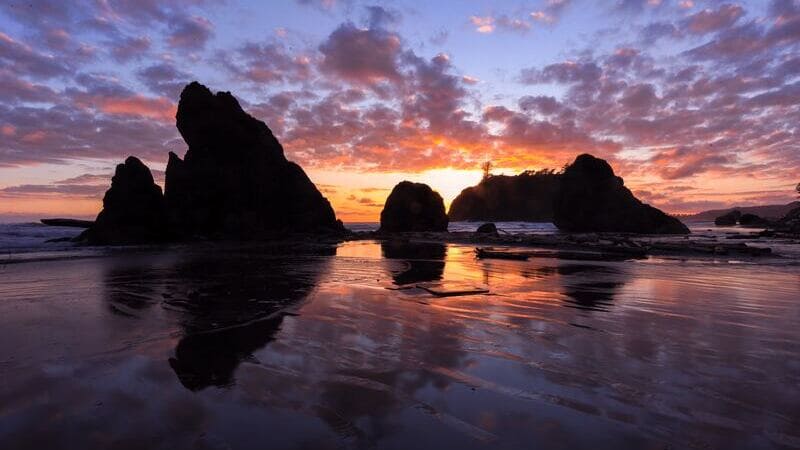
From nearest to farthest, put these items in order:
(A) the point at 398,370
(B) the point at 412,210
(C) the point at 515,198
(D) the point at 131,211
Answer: (A) the point at 398,370, (D) the point at 131,211, (B) the point at 412,210, (C) the point at 515,198

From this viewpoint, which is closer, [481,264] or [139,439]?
[139,439]

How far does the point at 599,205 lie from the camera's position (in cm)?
7075

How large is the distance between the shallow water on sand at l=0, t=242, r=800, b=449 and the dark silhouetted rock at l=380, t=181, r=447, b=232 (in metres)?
49.5

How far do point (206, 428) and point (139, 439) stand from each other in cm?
45

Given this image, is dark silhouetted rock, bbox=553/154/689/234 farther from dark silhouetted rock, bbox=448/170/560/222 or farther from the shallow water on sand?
dark silhouetted rock, bbox=448/170/560/222

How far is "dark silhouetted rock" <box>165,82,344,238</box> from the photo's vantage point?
40.9m

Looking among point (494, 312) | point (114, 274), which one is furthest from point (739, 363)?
point (114, 274)

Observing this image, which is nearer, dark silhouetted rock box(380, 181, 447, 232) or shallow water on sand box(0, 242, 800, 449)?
shallow water on sand box(0, 242, 800, 449)

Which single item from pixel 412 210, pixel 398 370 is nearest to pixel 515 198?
pixel 412 210

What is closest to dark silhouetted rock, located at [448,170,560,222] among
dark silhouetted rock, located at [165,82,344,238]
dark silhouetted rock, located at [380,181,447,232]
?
dark silhouetted rock, located at [380,181,447,232]

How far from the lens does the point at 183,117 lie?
4334 centimetres

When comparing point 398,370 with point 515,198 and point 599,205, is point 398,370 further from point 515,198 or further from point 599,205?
point 515,198

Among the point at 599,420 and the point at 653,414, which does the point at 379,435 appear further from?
the point at 653,414

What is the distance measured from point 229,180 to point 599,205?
56.6 meters
